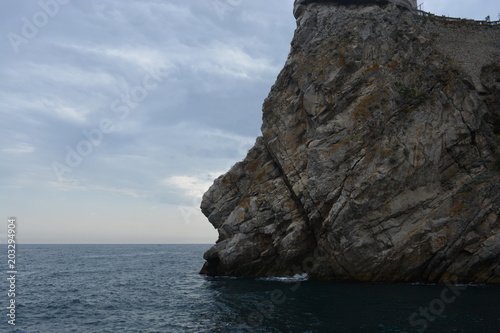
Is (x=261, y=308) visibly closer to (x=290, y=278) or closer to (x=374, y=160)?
(x=290, y=278)

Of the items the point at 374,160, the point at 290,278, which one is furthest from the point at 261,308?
the point at 374,160

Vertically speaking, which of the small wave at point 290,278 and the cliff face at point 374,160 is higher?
the cliff face at point 374,160

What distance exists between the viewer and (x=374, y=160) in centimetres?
3588

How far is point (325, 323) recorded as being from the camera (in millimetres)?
22219

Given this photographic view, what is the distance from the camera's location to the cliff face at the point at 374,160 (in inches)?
1331

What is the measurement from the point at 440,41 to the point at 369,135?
52.8 feet

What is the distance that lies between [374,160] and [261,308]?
18508 millimetres

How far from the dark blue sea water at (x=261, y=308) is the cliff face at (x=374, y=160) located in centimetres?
306

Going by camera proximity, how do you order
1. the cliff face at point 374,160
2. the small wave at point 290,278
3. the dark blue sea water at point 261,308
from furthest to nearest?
→ the small wave at point 290,278
the cliff face at point 374,160
the dark blue sea water at point 261,308

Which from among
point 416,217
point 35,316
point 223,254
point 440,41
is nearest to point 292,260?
point 223,254

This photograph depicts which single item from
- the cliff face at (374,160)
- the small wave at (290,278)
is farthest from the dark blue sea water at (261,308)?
the cliff face at (374,160)

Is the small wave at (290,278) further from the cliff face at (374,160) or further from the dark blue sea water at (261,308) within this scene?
the cliff face at (374,160)

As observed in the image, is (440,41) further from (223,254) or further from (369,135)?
(223,254)

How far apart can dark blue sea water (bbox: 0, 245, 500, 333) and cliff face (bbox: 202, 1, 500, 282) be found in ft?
10.0
